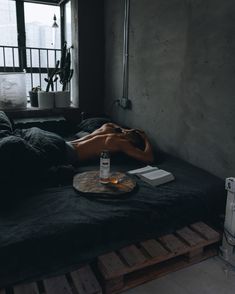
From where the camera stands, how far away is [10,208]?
5.33ft

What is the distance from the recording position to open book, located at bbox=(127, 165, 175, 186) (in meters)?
2.01

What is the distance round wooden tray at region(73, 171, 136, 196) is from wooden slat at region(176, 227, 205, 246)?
1.39 feet

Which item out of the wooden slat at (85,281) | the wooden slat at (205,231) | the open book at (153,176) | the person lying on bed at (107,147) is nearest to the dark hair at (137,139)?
the person lying on bed at (107,147)

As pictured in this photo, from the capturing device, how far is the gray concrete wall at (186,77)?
209 cm

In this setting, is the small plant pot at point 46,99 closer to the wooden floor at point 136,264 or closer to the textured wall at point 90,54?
the textured wall at point 90,54

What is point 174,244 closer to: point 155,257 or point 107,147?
point 155,257

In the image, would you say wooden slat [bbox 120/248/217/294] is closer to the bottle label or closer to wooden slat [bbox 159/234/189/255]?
wooden slat [bbox 159/234/189/255]

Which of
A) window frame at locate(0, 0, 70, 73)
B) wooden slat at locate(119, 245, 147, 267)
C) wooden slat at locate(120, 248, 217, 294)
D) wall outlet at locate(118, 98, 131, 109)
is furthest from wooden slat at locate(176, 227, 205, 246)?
window frame at locate(0, 0, 70, 73)

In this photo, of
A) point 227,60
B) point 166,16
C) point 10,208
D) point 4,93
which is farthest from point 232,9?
point 4,93

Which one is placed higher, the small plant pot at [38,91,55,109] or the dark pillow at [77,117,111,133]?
the small plant pot at [38,91,55,109]

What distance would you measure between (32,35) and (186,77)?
2908 mm

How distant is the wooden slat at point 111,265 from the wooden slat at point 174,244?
0.33m

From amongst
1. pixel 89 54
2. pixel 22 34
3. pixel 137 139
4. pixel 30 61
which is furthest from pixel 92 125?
pixel 22 34

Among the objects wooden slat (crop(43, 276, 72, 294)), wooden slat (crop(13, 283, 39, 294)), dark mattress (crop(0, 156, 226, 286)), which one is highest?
dark mattress (crop(0, 156, 226, 286))
